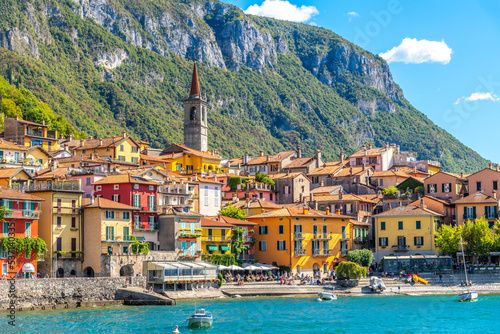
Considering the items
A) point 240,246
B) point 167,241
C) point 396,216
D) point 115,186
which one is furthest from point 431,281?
point 115,186

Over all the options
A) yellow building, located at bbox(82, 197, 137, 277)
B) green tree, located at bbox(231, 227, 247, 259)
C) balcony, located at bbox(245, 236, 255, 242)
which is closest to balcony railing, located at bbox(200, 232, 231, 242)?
green tree, located at bbox(231, 227, 247, 259)

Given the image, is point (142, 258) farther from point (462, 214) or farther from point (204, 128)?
point (204, 128)

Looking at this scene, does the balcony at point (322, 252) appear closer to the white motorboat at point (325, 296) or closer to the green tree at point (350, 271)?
the green tree at point (350, 271)

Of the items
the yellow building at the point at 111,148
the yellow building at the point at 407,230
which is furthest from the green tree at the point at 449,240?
the yellow building at the point at 111,148

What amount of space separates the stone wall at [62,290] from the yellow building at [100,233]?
350cm

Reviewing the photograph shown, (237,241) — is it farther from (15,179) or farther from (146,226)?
(15,179)

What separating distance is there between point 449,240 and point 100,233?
4031 cm

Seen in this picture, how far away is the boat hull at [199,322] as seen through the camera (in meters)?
59.2

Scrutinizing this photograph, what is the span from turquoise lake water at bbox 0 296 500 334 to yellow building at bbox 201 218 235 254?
13.3m

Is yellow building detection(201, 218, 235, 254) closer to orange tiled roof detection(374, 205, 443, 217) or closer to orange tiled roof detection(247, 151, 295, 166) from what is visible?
orange tiled roof detection(374, 205, 443, 217)

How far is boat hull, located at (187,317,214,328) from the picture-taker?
194 ft

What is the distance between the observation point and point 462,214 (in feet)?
332

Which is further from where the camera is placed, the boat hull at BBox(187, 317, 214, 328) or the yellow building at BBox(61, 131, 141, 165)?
the yellow building at BBox(61, 131, 141, 165)

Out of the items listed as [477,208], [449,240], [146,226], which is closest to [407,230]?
[449,240]
